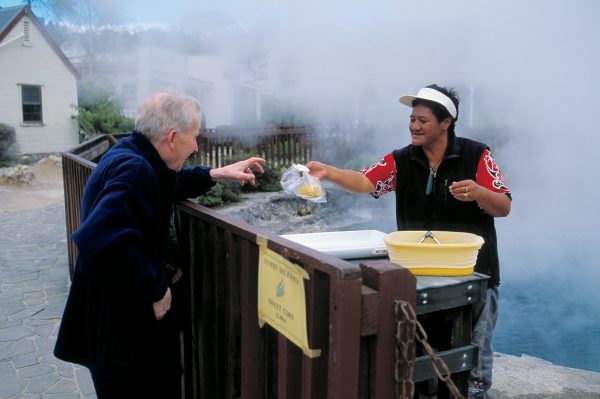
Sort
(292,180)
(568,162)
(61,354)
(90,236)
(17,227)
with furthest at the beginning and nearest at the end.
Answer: (568,162) → (17,227) → (292,180) → (61,354) → (90,236)

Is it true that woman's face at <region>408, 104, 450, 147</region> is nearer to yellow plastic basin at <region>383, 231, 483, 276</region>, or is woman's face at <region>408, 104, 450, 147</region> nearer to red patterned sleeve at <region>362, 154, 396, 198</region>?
red patterned sleeve at <region>362, 154, 396, 198</region>

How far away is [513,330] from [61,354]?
510 cm

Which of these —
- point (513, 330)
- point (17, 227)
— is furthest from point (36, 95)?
point (513, 330)

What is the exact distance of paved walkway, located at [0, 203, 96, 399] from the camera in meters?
3.79

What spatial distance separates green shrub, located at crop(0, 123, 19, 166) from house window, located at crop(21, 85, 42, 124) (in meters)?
1.43

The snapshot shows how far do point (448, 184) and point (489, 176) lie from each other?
0.21 m

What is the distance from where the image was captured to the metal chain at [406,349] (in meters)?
1.63

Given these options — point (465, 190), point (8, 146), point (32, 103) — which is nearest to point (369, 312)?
point (465, 190)

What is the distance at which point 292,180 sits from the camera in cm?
304

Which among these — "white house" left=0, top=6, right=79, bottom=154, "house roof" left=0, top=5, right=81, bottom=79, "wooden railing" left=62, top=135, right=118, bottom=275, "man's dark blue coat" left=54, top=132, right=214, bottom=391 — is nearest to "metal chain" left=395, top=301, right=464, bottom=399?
"man's dark blue coat" left=54, top=132, right=214, bottom=391

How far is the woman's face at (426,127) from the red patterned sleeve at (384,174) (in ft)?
0.78

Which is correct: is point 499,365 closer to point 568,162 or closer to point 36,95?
point 568,162

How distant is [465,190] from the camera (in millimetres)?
2727

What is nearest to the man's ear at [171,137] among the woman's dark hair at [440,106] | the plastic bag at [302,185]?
the plastic bag at [302,185]
